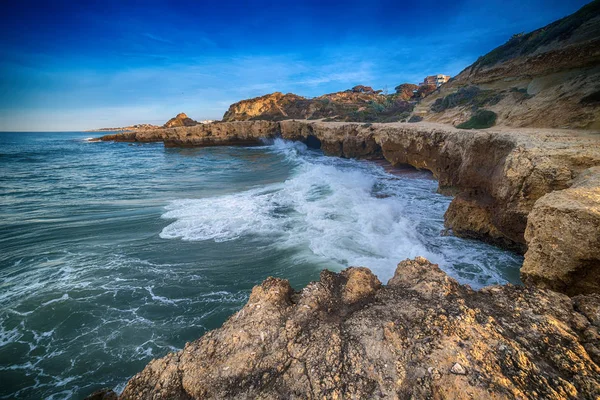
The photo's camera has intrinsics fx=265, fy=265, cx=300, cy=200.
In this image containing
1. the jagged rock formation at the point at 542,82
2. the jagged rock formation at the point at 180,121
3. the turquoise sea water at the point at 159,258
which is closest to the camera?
the turquoise sea water at the point at 159,258

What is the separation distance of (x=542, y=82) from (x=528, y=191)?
12248mm

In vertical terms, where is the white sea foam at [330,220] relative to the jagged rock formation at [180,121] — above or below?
below

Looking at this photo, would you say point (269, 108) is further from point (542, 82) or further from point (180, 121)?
point (542, 82)

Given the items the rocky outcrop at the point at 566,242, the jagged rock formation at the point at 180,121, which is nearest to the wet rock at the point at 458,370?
the rocky outcrop at the point at 566,242

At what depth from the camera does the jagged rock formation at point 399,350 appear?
1694 mm

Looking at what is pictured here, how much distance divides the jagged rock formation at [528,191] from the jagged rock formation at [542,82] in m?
1.95

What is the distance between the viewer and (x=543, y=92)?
449 inches

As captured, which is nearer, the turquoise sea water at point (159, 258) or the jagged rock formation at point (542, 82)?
the turquoise sea water at point (159, 258)

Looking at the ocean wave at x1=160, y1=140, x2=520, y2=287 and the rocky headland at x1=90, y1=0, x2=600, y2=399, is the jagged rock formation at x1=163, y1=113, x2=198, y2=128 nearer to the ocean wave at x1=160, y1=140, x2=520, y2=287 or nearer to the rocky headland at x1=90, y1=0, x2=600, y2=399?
the ocean wave at x1=160, y1=140, x2=520, y2=287

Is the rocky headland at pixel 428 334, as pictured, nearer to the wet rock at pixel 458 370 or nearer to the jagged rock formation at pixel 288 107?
the wet rock at pixel 458 370

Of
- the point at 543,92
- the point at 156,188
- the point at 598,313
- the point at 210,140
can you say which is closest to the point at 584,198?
the point at 598,313

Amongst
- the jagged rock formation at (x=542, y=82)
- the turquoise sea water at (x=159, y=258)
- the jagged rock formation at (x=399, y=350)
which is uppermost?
the jagged rock formation at (x=542, y=82)

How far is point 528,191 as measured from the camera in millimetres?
5164

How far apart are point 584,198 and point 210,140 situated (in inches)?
1686
